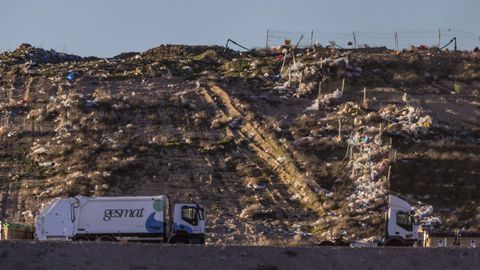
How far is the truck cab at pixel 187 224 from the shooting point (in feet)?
110

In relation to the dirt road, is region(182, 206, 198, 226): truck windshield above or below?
below

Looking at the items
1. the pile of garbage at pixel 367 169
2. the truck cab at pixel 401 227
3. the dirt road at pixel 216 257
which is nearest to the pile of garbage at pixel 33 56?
the pile of garbage at pixel 367 169

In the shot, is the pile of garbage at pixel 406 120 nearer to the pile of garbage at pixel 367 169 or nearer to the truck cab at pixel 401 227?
the pile of garbage at pixel 367 169

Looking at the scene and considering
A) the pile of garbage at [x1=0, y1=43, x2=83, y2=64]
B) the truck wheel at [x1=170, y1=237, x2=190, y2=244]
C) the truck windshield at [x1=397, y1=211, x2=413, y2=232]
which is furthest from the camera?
the pile of garbage at [x1=0, y1=43, x2=83, y2=64]

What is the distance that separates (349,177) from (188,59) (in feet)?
64.2

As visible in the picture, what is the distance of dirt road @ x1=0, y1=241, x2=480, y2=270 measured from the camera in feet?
85.1

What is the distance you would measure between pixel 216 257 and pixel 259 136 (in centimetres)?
2313

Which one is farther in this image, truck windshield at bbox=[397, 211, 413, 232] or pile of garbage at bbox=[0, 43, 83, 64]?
pile of garbage at bbox=[0, 43, 83, 64]

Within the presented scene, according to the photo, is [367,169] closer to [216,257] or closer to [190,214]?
[190,214]

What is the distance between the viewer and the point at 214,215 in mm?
41656

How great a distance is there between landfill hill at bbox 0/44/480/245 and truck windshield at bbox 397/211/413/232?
3.44 metres

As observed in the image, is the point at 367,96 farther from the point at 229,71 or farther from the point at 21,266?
the point at 21,266

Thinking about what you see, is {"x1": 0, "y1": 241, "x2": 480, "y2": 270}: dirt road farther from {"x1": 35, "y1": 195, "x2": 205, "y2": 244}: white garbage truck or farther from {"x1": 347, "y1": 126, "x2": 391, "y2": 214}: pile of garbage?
{"x1": 347, "y1": 126, "x2": 391, "y2": 214}: pile of garbage

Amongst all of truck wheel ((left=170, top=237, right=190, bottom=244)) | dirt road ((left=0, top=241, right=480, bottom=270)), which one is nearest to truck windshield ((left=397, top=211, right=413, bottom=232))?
truck wheel ((left=170, top=237, right=190, bottom=244))
